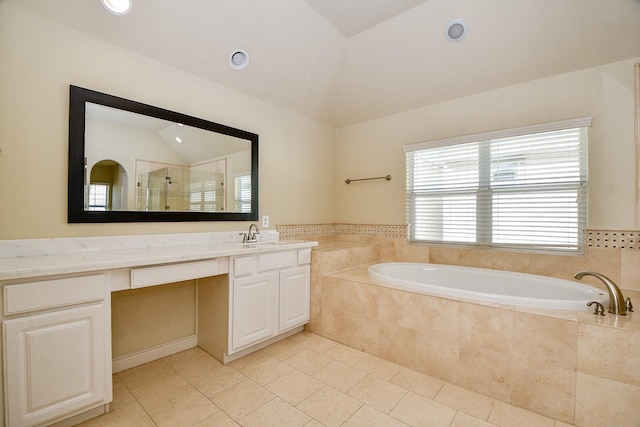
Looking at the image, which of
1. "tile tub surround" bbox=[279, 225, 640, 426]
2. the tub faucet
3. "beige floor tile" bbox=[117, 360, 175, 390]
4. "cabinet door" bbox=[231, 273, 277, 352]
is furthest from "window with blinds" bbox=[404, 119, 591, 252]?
"beige floor tile" bbox=[117, 360, 175, 390]

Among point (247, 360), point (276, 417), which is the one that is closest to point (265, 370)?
point (247, 360)

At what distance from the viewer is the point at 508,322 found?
1.74 meters

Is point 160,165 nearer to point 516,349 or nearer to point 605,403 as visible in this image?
point 516,349

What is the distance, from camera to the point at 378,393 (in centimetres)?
181

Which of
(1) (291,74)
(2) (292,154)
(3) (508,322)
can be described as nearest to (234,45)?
(1) (291,74)

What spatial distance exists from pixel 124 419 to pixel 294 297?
1.35 metres

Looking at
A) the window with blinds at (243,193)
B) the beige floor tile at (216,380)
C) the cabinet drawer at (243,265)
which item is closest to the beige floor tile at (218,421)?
the beige floor tile at (216,380)

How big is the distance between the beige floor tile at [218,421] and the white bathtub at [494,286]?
1417 millimetres

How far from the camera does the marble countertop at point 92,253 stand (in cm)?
136

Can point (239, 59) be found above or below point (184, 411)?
above

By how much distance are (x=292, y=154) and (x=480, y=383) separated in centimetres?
264

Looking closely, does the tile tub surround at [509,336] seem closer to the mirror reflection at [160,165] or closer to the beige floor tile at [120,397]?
the mirror reflection at [160,165]

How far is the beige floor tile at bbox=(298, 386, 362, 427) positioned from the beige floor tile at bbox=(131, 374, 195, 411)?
780 millimetres

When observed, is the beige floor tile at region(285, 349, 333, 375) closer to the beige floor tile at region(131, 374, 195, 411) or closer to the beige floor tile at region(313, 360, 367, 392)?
the beige floor tile at region(313, 360, 367, 392)
